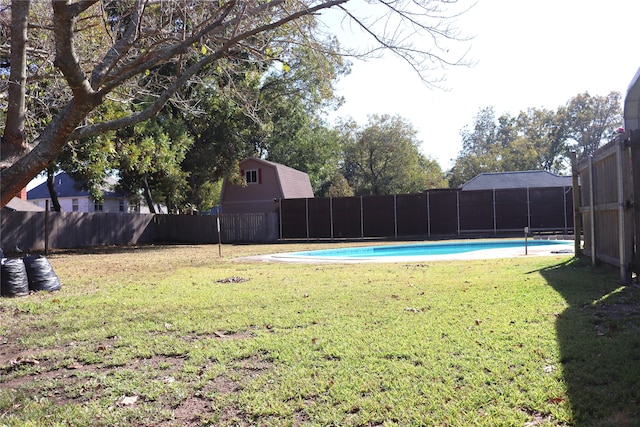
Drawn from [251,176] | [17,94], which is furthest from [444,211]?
[17,94]

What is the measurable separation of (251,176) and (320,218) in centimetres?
695

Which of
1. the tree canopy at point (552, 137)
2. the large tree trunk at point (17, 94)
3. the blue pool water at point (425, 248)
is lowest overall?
the blue pool water at point (425, 248)

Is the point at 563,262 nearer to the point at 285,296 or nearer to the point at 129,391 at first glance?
the point at 285,296

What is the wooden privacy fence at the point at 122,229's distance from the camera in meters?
19.8

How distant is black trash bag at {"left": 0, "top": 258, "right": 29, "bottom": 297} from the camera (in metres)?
7.68

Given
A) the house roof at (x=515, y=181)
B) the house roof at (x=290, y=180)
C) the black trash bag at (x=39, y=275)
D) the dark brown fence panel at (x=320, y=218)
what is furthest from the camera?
the house roof at (x=515, y=181)

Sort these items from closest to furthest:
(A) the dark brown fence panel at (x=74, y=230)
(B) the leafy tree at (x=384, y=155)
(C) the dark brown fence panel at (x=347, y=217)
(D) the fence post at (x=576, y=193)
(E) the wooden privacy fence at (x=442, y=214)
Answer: (D) the fence post at (x=576, y=193) → (A) the dark brown fence panel at (x=74, y=230) → (E) the wooden privacy fence at (x=442, y=214) → (C) the dark brown fence panel at (x=347, y=217) → (B) the leafy tree at (x=384, y=155)

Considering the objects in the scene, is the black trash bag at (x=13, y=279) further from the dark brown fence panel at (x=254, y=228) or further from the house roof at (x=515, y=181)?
the house roof at (x=515, y=181)

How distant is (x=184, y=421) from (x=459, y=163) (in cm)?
5309

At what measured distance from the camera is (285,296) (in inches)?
275

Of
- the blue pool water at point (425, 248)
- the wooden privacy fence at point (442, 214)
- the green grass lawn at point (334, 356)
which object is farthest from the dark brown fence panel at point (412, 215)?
the green grass lawn at point (334, 356)

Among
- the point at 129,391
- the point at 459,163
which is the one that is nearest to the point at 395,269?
the point at 129,391

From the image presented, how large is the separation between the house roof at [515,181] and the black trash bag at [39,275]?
2668cm

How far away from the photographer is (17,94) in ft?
15.8
